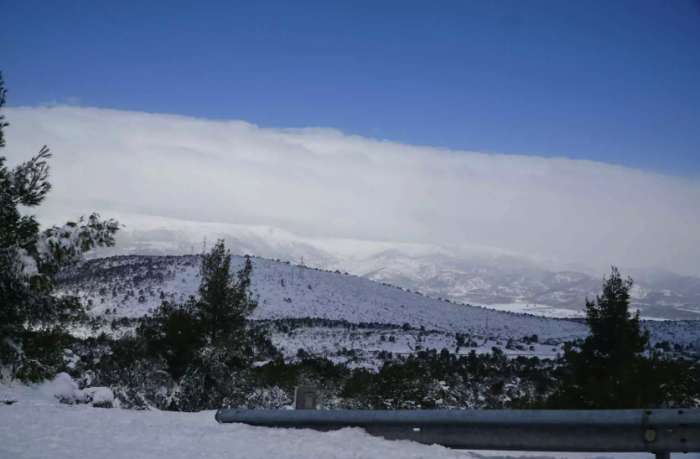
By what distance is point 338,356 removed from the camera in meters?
78.2

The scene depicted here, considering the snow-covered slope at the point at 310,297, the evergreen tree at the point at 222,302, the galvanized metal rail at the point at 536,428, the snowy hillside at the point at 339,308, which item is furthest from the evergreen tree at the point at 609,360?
the snow-covered slope at the point at 310,297

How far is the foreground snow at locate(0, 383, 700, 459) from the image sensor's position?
273 inches

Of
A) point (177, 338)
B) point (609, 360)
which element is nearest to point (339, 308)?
point (177, 338)

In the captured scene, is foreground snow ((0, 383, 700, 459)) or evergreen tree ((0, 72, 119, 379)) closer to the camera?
foreground snow ((0, 383, 700, 459))

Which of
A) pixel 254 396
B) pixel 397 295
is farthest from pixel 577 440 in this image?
pixel 397 295

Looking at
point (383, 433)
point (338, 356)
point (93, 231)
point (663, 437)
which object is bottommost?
point (338, 356)

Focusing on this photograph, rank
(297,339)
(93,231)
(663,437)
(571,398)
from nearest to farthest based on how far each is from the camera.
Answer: (663,437), (93,231), (571,398), (297,339)

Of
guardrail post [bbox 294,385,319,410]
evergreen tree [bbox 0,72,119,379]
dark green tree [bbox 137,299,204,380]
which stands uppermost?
evergreen tree [bbox 0,72,119,379]

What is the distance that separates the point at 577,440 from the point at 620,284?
87.3 feet

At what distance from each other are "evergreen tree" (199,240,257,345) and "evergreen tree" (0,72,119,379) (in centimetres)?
1801

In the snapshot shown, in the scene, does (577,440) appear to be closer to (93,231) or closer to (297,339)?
(93,231)

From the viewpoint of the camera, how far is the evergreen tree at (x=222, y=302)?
29578mm

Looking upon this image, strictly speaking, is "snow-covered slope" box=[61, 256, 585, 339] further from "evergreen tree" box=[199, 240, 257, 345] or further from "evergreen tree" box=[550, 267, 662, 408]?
"evergreen tree" box=[550, 267, 662, 408]

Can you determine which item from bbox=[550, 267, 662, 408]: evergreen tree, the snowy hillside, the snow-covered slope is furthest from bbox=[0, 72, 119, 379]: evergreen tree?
the snow-covered slope
